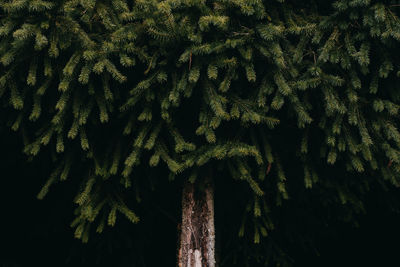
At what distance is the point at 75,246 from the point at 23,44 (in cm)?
321

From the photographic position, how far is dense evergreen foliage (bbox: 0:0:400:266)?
106 inches

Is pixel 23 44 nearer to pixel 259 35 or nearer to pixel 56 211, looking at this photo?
pixel 259 35

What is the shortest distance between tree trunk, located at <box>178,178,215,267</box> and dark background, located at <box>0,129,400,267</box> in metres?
0.93

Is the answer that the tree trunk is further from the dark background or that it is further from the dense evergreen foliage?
the dark background

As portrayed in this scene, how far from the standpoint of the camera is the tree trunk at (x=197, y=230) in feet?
12.1

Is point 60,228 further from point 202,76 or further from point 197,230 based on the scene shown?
point 202,76

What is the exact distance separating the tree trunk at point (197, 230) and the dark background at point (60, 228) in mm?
929

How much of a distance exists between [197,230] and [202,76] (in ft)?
5.16

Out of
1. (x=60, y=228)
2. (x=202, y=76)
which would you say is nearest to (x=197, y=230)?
(x=202, y=76)

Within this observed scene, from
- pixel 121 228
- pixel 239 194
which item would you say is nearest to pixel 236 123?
pixel 239 194

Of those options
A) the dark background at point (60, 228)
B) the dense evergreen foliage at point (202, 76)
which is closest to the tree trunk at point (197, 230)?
the dense evergreen foliage at point (202, 76)

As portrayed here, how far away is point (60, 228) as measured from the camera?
5074 millimetres

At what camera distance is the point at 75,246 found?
507 cm

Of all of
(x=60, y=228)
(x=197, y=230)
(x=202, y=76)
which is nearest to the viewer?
(x=202, y=76)
